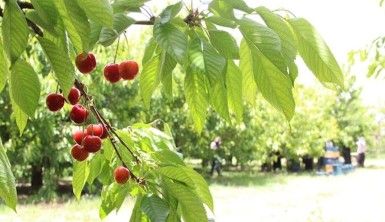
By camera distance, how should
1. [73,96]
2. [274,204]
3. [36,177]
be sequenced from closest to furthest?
[73,96], [274,204], [36,177]

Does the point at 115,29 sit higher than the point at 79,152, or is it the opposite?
the point at 115,29

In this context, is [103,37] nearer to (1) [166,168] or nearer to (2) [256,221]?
(1) [166,168]

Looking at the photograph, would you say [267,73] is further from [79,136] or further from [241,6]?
[79,136]

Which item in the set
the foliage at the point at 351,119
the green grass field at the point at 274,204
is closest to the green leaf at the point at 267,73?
the green grass field at the point at 274,204

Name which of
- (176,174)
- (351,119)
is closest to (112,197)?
(176,174)

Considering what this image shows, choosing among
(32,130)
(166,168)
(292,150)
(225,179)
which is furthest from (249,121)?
(166,168)

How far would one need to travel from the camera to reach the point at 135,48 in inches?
496

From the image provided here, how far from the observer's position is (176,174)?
1.21 meters

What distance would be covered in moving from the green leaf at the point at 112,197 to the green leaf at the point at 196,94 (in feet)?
1.31

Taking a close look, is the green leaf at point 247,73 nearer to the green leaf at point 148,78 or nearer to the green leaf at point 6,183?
the green leaf at point 148,78

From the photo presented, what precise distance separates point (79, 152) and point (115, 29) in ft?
1.99

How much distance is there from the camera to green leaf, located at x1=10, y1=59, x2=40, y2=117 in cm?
89

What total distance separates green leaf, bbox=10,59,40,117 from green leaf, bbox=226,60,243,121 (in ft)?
1.15

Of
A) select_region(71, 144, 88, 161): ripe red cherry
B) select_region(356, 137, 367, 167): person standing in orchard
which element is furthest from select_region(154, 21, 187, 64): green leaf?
select_region(356, 137, 367, 167): person standing in orchard
